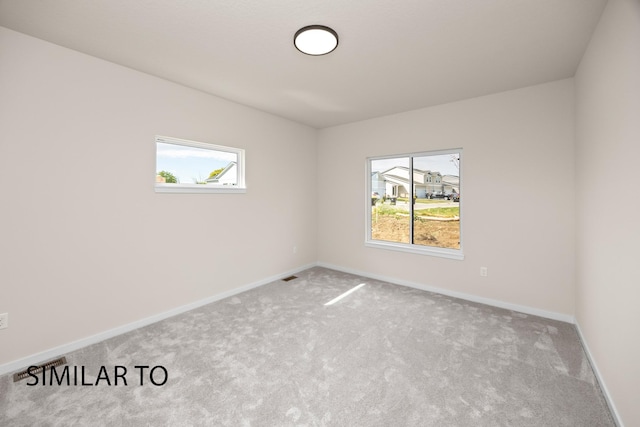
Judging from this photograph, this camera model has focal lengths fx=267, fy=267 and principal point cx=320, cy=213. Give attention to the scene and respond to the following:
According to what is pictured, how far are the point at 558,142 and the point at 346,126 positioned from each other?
2.85m

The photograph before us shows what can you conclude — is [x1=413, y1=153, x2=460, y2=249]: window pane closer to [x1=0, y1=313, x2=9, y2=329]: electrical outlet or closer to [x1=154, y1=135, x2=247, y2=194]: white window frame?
[x1=154, y1=135, x2=247, y2=194]: white window frame

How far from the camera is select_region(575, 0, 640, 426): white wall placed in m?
1.41

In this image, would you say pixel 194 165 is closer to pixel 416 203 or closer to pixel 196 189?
pixel 196 189

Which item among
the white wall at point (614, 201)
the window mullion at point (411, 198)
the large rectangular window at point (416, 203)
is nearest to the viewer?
the white wall at point (614, 201)

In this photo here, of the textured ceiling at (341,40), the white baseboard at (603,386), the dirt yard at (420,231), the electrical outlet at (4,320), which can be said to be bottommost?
the white baseboard at (603,386)

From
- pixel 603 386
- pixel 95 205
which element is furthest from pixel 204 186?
pixel 603 386

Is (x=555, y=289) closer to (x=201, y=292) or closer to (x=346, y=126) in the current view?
(x=346, y=126)

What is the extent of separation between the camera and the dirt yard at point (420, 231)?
12.2ft

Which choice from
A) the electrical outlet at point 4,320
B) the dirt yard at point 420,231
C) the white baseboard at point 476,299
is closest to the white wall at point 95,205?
the electrical outlet at point 4,320

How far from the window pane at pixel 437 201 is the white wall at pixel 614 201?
1376mm

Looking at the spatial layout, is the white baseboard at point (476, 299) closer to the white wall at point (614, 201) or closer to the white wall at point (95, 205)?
the white wall at point (614, 201)

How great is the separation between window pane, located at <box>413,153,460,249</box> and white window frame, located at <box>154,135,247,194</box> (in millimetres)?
2538

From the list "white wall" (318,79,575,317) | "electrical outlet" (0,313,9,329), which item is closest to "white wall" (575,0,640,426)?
"white wall" (318,79,575,317)

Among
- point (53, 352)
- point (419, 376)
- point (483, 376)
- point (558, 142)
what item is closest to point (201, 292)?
point (53, 352)
